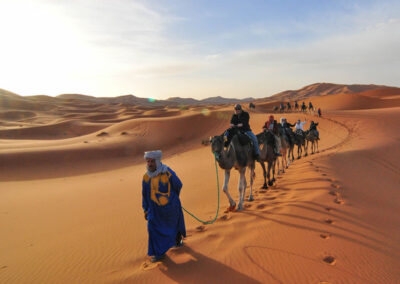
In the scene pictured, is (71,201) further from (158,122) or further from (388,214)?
(158,122)

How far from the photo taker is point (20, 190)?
37.5 ft

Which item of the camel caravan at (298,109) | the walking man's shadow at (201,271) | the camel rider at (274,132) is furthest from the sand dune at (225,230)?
the camel caravan at (298,109)

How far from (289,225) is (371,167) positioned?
294 inches

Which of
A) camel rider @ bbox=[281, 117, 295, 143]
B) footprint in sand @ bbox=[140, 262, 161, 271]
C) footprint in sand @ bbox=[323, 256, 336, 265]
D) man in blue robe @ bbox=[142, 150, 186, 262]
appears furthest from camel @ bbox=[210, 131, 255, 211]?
camel rider @ bbox=[281, 117, 295, 143]

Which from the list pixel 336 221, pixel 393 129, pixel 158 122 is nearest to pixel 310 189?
pixel 336 221

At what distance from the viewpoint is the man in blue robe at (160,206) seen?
419 cm

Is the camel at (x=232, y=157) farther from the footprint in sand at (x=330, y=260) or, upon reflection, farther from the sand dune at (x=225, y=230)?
the footprint in sand at (x=330, y=260)

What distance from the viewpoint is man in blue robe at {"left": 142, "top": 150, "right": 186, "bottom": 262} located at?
4.19 metres

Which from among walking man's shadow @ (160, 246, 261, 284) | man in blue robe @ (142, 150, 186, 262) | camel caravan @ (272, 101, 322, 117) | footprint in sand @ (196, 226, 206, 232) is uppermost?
camel caravan @ (272, 101, 322, 117)

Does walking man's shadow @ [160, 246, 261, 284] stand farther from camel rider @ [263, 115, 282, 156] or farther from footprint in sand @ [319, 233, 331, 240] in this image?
camel rider @ [263, 115, 282, 156]

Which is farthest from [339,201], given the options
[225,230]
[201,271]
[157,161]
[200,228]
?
[157,161]

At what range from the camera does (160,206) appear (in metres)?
4.25

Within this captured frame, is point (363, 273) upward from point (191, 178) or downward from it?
upward

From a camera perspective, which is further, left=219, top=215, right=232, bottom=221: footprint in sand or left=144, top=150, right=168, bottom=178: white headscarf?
left=219, top=215, right=232, bottom=221: footprint in sand
